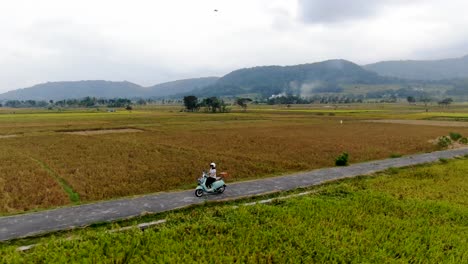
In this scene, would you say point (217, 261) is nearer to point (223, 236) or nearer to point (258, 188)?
point (223, 236)

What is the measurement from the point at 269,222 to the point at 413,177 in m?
12.2

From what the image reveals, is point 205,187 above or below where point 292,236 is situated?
above

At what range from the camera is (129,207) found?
43.2ft

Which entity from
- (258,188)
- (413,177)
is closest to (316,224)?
(258,188)

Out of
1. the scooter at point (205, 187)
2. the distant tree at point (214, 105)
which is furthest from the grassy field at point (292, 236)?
the distant tree at point (214, 105)

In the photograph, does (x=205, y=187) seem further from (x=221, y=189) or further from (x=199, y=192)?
(x=221, y=189)

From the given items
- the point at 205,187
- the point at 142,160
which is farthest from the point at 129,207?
the point at 142,160

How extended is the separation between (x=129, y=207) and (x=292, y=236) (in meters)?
6.35

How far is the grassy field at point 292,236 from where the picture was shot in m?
9.16

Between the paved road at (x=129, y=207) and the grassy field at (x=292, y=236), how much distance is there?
2.57 ft

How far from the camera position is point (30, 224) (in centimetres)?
1126

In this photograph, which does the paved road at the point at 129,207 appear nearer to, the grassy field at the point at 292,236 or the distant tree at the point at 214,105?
the grassy field at the point at 292,236

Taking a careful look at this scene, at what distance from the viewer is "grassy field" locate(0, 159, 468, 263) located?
9.16m

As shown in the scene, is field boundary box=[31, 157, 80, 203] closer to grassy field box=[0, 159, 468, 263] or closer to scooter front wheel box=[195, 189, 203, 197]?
scooter front wheel box=[195, 189, 203, 197]
